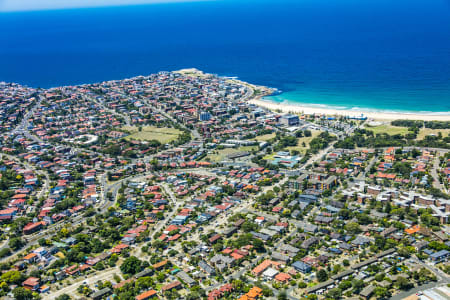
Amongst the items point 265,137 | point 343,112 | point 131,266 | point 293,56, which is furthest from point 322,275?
point 293,56

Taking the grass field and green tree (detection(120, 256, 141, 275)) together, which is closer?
green tree (detection(120, 256, 141, 275))

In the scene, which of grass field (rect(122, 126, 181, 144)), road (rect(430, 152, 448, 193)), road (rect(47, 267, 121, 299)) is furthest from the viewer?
grass field (rect(122, 126, 181, 144))

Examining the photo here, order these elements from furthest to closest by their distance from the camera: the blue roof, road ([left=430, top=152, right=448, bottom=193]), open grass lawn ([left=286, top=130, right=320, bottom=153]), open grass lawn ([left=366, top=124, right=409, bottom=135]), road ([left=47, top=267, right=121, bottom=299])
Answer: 1. open grass lawn ([left=366, top=124, right=409, bottom=135])
2. open grass lawn ([left=286, top=130, right=320, bottom=153])
3. road ([left=430, top=152, right=448, bottom=193])
4. the blue roof
5. road ([left=47, top=267, right=121, bottom=299])

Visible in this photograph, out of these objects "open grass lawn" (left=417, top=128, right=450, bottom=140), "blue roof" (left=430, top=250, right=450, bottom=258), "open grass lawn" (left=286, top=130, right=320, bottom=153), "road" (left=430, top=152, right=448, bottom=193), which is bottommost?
"blue roof" (left=430, top=250, right=450, bottom=258)

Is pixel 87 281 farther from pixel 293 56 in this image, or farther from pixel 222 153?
pixel 293 56

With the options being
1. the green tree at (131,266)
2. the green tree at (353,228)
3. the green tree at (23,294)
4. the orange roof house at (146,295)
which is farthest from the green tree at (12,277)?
the green tree at (353,228)

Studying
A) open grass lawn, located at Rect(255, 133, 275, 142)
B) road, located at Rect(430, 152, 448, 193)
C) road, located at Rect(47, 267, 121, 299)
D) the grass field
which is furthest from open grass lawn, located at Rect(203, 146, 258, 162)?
road, located at Rect(47, 267, 121, 299)

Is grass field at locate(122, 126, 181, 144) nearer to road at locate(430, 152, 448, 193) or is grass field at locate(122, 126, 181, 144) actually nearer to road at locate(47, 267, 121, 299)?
road at locate(47, 267, 121, 299)
